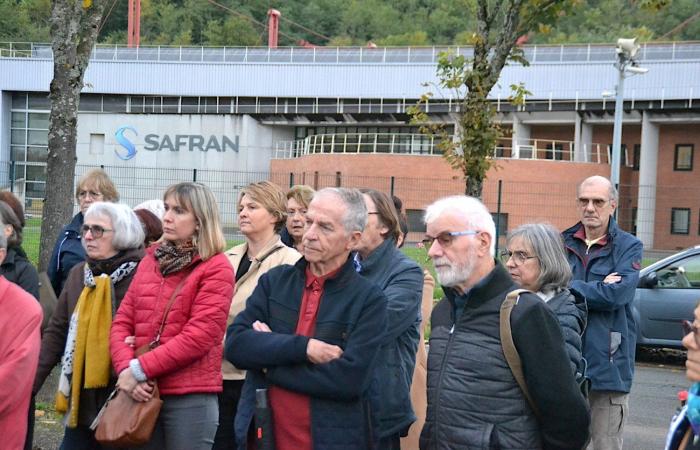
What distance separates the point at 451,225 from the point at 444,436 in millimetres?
899

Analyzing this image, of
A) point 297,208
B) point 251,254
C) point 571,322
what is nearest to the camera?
point 571,322

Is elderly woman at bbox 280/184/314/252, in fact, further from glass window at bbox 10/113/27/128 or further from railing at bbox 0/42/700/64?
glass window at bbox 10/113/27/128

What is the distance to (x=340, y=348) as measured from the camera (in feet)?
13.8

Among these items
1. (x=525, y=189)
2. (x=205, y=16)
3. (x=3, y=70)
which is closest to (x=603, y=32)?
(x=205, y=16)

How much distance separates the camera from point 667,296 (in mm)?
13367

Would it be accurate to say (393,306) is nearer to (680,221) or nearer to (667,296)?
(667,296)

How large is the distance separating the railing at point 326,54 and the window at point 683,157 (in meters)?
4.97

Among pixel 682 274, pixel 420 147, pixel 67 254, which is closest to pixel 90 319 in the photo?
pixel 67 254

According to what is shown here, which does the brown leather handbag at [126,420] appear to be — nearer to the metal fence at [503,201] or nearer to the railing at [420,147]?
the metal fence at [503,201]

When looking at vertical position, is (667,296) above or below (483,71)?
below

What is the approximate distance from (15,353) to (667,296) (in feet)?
36.2

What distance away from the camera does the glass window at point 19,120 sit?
58.7 meters

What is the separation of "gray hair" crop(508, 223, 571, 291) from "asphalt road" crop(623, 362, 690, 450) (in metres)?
4.26

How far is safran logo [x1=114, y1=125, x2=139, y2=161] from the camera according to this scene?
5650cm
